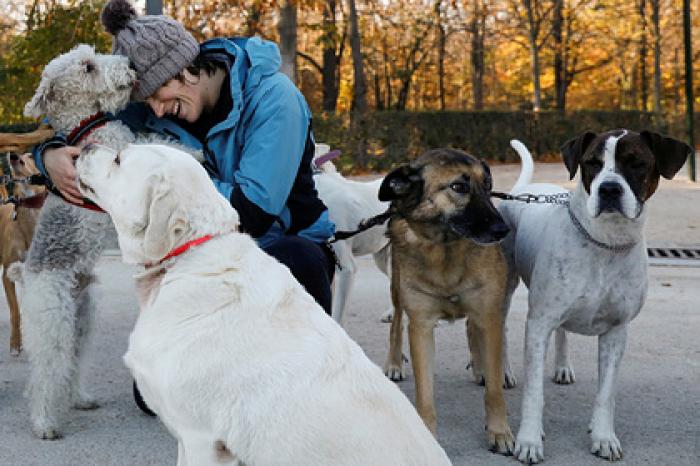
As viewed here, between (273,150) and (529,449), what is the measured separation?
176cm

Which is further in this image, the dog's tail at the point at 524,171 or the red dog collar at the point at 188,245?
the dog's tail at the point at 524,171

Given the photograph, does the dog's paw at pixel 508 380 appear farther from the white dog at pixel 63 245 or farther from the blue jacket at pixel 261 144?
the white dog at pixel 63 245

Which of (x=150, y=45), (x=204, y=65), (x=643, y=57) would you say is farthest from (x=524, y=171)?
(x=643, y=57)

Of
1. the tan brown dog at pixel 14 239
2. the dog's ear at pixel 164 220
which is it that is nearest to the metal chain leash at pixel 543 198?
the dog's ear at pixel 164 220

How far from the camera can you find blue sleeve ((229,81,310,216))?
371 centimetres

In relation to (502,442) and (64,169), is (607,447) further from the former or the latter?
(64,169)

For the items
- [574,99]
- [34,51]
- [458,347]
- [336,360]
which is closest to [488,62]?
[574,99]

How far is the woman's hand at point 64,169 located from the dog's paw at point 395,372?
204 cm

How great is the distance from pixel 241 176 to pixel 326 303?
2.51 feet

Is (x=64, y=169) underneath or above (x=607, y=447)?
above

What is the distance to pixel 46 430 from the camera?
4094 millimetres

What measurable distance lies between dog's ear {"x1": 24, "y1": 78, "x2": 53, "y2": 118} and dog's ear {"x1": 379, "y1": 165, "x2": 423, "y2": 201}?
67.1 inches

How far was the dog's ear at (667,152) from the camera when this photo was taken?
12.2ft

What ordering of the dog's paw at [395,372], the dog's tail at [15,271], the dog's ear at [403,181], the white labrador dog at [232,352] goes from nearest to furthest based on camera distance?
the white labrador dog at [232,352], the dog's ear at [403,181], the dog's paw at [395,372], the dog's tail at [15,271]
